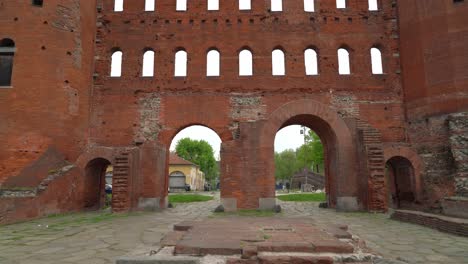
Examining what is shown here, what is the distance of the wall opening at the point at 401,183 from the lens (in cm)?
1515

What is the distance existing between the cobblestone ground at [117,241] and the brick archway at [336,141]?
→ 12.8 feet

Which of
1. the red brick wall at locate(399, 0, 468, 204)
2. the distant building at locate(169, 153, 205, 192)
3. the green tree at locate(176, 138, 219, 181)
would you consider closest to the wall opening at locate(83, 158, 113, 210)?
the red brick wall at locate(399, 0, 468, 204)

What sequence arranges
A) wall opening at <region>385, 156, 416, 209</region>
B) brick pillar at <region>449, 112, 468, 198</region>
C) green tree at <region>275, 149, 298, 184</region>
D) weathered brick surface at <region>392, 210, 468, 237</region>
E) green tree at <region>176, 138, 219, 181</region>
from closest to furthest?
weathered brick surface at <region>392, 210, 468, 237</region>
brick pillar at <region>449, 112, 468, 198</region>
wall opening at <region>385, 156, 416, 209</region>
green tree at <region>176, 138, 219, 181</region>
green tree at <region>275, 149, 298, 184</region>

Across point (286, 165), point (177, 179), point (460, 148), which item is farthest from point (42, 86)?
point (286, 165)

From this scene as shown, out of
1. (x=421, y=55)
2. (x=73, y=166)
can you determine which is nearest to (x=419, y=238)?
(x=421, y=55)

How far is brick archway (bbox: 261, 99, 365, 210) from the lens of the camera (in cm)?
1464

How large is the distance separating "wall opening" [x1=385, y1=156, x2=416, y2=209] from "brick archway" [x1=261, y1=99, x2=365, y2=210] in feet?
7.78

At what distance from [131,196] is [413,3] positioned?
15967 mm

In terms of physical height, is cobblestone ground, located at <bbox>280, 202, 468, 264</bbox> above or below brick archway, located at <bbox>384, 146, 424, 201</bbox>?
below

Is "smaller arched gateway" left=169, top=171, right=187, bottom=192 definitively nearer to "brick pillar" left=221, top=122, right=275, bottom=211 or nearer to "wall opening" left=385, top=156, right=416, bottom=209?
"brick pillar" left=221, top=122, right=275, bottom=211

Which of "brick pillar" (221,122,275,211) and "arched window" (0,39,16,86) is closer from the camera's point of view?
"arched window" (0,39,16,86)

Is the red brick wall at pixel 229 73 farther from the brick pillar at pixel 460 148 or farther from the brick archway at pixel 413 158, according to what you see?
the brick pillar at pixel 460 148

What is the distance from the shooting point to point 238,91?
651 inches

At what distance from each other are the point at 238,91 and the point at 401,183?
356 inches
